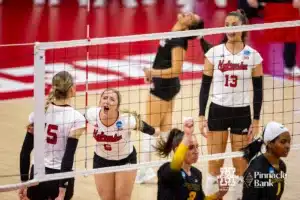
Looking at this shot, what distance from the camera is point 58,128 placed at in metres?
10.4

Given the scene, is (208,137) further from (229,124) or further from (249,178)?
(249,178)

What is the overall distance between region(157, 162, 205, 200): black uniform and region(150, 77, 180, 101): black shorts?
10.4ft

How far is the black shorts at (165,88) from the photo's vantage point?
41.3 feet

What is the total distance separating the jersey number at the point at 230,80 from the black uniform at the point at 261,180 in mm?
2212

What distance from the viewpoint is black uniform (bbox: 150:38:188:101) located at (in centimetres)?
1244

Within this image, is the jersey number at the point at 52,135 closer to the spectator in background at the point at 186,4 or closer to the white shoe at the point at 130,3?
the spectator in background at the point at 186,4

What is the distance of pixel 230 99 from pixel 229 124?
0.28 metres

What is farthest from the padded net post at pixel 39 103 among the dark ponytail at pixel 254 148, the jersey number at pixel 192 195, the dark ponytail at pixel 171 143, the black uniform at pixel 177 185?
the dark ponytail at pixel 254 148

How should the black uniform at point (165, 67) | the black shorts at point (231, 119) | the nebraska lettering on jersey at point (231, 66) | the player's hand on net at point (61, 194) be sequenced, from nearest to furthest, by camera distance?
the player's hand on net at point (61, 194)
the nebraska lettering on jersey at point (231, 66)
the black shorts at point (231, 119)
the black uniform at point (165, 67)

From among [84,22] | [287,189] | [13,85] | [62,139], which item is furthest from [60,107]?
[84,22]

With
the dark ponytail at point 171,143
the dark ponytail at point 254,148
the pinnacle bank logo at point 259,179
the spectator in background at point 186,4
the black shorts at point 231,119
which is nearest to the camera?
the pinnacle bank logo at point 259,179

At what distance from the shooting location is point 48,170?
34.4ft

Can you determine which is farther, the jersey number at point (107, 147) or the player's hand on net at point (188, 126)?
the jersey number at point (107, 147)

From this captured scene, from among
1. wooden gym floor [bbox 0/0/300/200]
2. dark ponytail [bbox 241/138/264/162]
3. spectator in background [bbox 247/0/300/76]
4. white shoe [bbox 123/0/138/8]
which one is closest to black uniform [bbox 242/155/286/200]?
dark ponytail [bbox 241/138/264/162]
